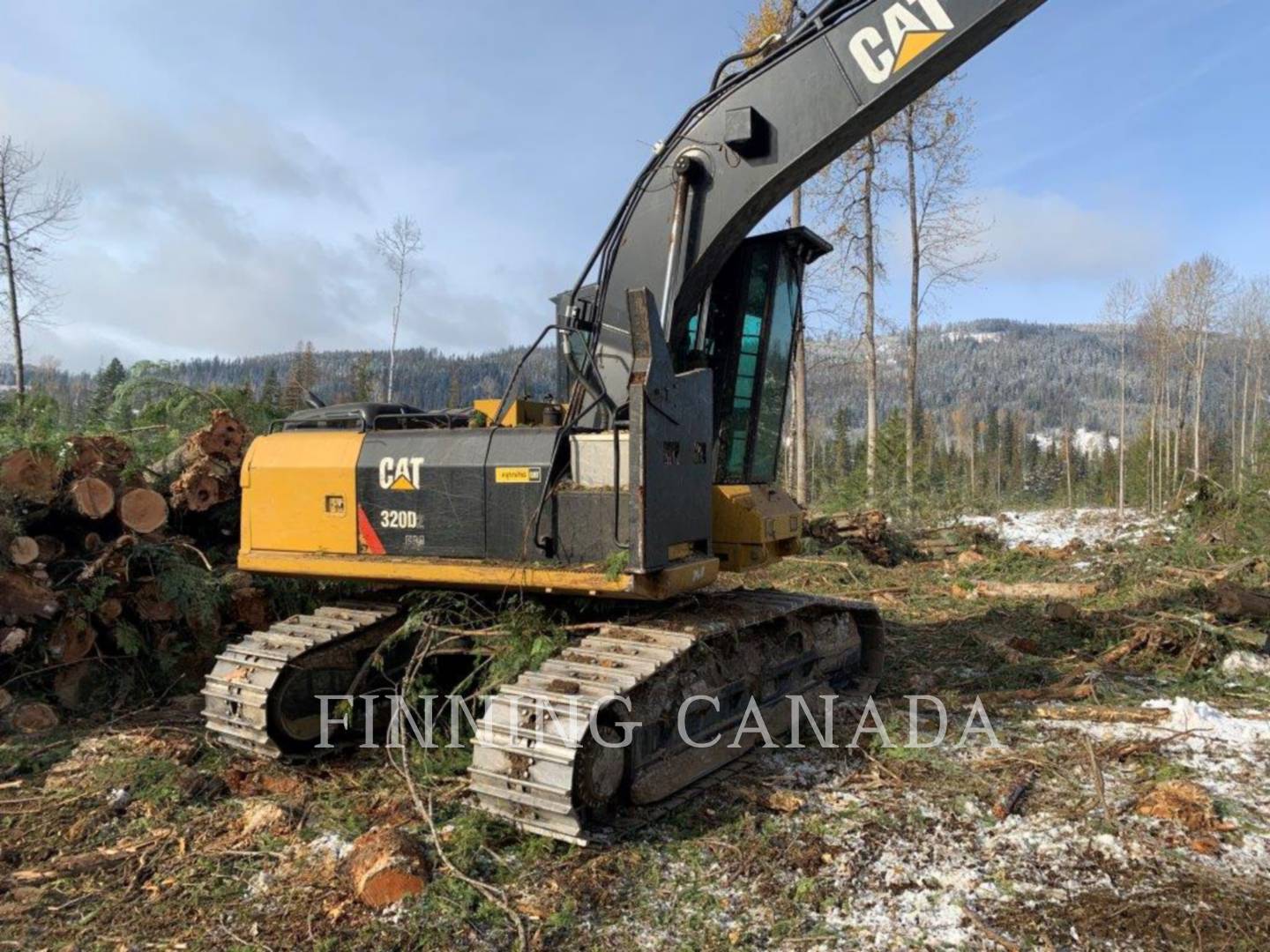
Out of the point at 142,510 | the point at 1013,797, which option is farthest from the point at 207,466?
the point at 1013,797

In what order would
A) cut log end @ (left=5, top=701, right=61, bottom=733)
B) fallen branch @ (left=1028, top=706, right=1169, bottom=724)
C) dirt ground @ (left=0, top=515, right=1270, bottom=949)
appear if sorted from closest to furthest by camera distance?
dirt ground @ (left=0, top=515, right=1270, bottom=949) → fallen branch @ (left=1028, top=706, right=1169, bottom=724) → cut log end @ (left=5, top=701, right=61, bottom=733)

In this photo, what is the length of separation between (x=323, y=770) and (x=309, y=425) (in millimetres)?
2217

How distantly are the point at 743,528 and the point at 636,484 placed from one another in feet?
3.76

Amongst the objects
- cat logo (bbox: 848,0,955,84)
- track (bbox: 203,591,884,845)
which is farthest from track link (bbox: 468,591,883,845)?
cat logo (bbox: 848,0,955,84)

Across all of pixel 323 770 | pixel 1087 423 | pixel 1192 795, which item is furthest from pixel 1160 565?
pixel 1087 423

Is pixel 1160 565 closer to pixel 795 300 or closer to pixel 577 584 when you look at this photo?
pixel 795 300

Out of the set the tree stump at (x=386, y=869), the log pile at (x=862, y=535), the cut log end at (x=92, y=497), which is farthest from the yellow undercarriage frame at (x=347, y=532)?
the log pile at (x=862, y=535)

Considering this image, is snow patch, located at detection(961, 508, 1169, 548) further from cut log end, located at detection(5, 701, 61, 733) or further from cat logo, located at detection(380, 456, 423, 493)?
cut log end, located at detection(5, 701, 61, 733)

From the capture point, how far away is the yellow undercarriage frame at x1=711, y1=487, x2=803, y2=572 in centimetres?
515

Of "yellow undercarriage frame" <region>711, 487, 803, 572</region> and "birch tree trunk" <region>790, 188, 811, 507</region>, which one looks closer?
"yellow undercarriage frame" <region>711, 487, 803, 572</region>

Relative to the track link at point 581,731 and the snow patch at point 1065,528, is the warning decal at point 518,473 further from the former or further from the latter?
the snow patch at point 1065,528

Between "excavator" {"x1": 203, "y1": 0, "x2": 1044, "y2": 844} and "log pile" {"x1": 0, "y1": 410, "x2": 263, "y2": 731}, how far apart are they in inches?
55.7

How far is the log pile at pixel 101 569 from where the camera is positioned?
6.27 meters

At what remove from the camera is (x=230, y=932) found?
341 cm
